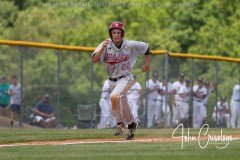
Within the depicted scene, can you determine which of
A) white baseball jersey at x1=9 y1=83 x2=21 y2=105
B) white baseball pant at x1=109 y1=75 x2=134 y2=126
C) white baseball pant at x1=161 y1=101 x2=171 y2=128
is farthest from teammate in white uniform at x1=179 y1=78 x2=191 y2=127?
white baseball pant at x1=109 y1=75 x2=134 y2=126

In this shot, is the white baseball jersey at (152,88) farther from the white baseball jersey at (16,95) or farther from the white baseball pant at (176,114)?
the white baseball jersey at (16,95)

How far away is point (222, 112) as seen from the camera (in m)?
26.8

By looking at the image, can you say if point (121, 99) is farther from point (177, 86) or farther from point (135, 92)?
point (177, 86)

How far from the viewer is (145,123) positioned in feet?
80.2

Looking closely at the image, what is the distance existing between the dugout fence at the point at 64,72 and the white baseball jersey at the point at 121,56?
662 centimetres

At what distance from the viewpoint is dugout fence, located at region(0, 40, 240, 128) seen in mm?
22547

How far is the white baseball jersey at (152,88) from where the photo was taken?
24719 millimetres

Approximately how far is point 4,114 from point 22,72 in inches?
46.3

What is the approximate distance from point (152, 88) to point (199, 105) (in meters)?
2.01

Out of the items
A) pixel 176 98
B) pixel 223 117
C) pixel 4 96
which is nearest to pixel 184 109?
pixel 176 98

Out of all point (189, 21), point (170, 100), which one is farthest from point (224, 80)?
point (189, 21)

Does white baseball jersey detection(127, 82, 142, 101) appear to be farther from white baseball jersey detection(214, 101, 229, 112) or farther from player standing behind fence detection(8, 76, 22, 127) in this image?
player standing behind fence detection(8, 76, 22, 127)

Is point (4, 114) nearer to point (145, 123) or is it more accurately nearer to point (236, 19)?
point (145, 123)

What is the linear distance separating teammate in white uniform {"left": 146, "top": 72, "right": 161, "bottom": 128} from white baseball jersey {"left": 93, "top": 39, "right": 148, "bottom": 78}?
8833 millimetres
